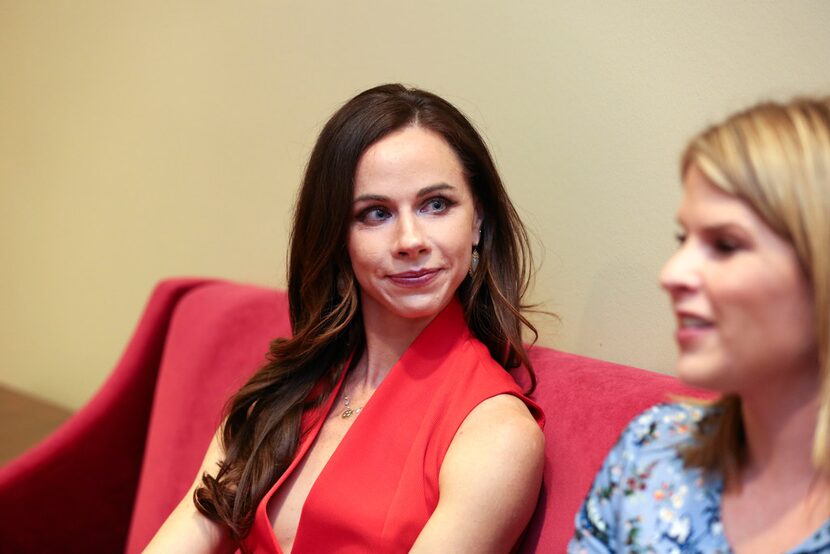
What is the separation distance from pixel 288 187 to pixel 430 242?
0.86 meters

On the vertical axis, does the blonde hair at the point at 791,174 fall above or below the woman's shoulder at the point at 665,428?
above

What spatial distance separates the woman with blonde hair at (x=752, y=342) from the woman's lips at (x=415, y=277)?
0.53 metres

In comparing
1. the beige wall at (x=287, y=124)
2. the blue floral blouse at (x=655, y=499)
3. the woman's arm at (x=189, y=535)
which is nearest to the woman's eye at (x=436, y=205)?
the beige wall at (x=287, y=124)

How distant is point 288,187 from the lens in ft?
7.45

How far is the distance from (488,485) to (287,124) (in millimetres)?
1187

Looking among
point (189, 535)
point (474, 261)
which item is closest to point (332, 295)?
point (474, 261)

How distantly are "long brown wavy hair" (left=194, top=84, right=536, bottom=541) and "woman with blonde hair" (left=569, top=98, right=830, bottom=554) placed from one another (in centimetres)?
57

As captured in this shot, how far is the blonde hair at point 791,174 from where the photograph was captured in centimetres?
86

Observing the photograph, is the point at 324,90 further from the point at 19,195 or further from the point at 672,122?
the point at 19,195

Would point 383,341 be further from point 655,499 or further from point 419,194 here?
point 655,499

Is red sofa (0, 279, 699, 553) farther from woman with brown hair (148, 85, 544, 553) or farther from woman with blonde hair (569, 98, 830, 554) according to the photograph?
woman with blonde hair (569, 98, 830, 554)

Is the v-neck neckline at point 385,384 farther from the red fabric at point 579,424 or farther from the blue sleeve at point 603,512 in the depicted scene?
the blue sleeve at point 603,512

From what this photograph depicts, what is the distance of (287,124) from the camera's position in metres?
2.26

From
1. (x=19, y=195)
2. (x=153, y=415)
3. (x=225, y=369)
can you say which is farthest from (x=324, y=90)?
(x=19, y=195)
